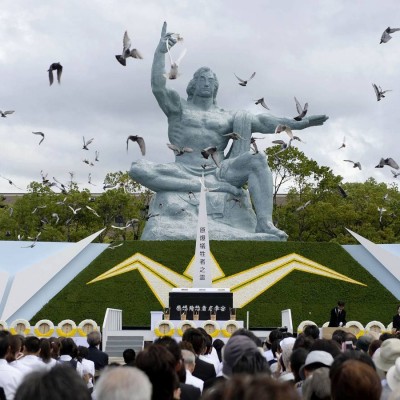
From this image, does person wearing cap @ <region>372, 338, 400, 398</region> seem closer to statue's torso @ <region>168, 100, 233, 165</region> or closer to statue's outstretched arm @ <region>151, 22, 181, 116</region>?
statue's outstretched arm @ <region>151, 22, 181, 116</region>

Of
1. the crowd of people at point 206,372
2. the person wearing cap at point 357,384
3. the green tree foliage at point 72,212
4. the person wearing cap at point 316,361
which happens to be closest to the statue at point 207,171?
the green tree foliage at point 72,212

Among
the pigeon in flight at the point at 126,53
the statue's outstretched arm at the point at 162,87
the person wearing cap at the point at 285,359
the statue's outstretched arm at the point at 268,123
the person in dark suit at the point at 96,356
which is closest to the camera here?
the person wearing cap at the point at 285,359

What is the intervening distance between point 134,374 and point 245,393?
0.82 meters

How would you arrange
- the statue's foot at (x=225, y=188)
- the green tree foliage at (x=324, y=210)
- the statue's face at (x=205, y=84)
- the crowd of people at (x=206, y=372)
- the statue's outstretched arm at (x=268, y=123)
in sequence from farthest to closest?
the green tree foliage at (x=324, y=210) → the statue's face at (x=205, y=84) → the statue's outstretched arm at (x=268, y=123) → the statue's foot at (x=225, y=188) → the crowd of people at (x=206, y=372)

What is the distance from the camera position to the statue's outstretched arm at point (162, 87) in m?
27.9

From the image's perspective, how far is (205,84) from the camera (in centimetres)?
2981

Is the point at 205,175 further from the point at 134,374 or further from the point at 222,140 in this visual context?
the point at 134,374

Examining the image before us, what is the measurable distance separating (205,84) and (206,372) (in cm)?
2393

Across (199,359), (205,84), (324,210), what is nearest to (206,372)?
(199,359)

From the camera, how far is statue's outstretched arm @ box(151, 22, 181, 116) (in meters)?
27.9

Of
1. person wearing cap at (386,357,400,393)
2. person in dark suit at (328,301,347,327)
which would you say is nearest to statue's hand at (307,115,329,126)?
person in dark suit at (328,301,347,327)

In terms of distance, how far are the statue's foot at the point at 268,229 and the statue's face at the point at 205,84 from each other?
5.35m

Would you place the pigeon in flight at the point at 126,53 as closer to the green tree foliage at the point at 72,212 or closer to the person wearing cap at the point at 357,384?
the person wearing cap at the point at 357,384

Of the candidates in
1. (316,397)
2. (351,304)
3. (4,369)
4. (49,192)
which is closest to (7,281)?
(351,304)
